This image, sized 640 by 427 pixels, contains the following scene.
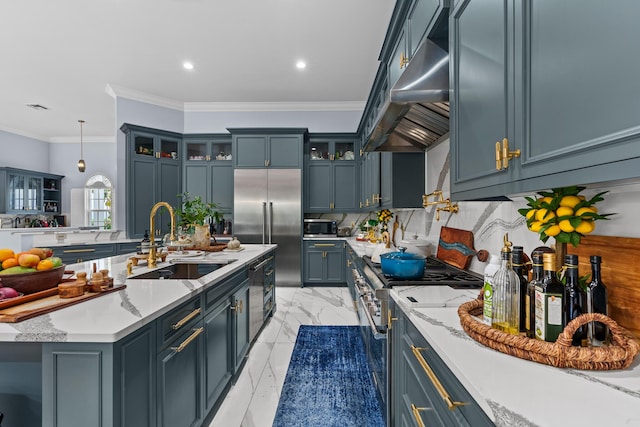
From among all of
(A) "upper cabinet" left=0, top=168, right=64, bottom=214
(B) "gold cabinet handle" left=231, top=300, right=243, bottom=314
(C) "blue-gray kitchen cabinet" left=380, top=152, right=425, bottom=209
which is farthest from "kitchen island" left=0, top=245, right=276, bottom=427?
(A) "upper cabinet" left=0, top=168, right=64, bottom=214

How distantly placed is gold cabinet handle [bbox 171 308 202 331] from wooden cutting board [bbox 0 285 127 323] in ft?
1.31

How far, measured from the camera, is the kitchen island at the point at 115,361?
1002 mm

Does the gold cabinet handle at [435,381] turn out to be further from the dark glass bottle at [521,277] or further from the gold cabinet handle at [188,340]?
the gold cabinet handle at [188,340]

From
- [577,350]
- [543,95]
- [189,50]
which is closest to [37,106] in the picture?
[189,50]

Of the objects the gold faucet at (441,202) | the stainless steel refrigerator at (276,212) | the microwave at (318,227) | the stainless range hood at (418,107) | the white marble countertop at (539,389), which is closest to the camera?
the white marble countertop at (539,389)

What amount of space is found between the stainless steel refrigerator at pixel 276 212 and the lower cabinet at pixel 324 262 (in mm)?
164

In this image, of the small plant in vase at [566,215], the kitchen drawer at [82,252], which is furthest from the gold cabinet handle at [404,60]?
the kitchen drawer at [82,252]

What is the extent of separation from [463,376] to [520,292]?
0.39 metres

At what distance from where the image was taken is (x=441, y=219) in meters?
2.50

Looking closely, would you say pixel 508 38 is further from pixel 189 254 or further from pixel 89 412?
pixel 189 254

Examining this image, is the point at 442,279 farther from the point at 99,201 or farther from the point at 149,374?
the point at 99,201

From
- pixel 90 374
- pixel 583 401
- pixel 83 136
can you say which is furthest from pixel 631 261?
pixel 83 136

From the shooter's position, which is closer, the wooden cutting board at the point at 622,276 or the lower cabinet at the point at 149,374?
the wooden cutting board at the point at 622,276

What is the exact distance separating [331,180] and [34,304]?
14.9 ft
